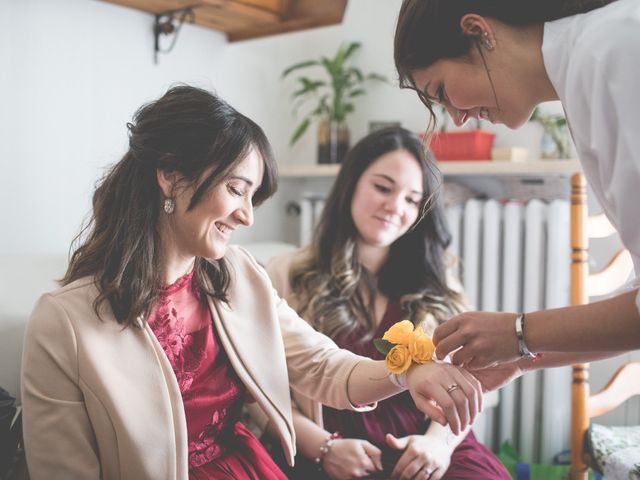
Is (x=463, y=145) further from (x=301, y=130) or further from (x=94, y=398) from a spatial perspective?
(x=94, y=398)

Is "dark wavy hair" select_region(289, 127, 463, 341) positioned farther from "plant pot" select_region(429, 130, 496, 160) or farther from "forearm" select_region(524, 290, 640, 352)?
"forearm" select_region(524, 290, 640, 352)

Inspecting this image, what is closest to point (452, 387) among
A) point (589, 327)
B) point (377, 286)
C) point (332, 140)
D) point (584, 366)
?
point (589, 327)

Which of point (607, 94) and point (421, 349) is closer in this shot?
point (607, 94)

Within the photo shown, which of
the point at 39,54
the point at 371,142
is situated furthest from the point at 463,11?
the point at 39,54

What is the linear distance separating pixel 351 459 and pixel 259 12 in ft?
5.19

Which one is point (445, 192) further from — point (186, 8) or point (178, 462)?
point (178, 462)

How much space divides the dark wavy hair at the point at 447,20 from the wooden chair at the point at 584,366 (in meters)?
1.07

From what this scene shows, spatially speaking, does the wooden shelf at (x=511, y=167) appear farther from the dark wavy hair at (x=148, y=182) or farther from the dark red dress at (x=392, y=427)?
the dark wavy hair at (x=148, y=182)

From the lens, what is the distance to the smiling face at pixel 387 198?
6.68ft

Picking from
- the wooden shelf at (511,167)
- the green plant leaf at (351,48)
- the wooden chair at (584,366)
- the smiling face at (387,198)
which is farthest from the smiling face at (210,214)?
the green plant leaf at (351,48)

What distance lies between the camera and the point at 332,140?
3076 mm

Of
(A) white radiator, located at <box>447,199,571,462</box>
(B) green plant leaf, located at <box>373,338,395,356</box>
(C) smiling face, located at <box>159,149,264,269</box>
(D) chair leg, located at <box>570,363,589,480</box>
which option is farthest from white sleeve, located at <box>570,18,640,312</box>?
→ (A) white radiator, located at <box>447,199,571,462</box>

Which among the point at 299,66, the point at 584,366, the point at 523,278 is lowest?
the point at 584,366

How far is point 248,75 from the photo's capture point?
304 centimetres
